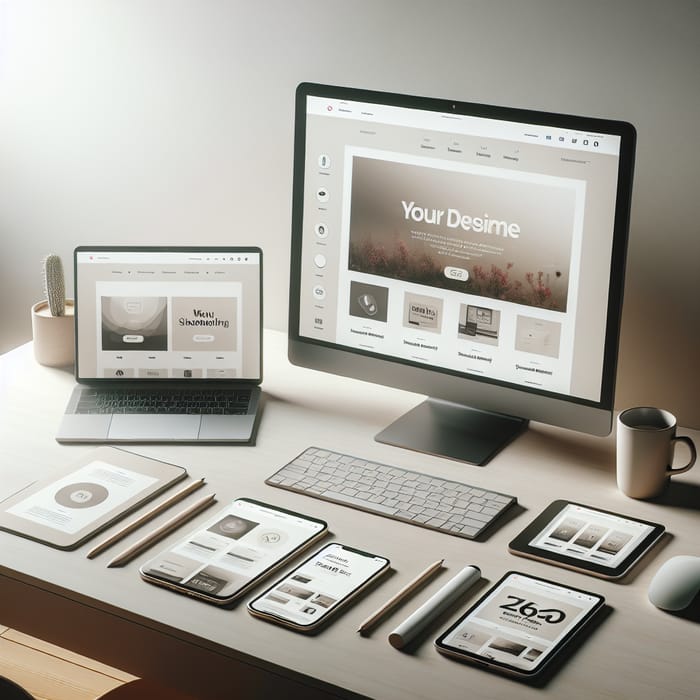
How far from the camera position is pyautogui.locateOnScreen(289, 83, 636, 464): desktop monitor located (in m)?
1.46

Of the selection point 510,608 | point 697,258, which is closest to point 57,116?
point 697,258

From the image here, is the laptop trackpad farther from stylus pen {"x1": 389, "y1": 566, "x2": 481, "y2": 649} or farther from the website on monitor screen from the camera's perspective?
stylus pen {"x1": 389, "y1": 566, "x2": 481, "y2": 649}

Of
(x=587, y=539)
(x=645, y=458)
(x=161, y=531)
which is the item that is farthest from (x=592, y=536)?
(x=161, y=531)

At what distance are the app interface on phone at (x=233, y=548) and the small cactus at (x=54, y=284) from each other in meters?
0.63

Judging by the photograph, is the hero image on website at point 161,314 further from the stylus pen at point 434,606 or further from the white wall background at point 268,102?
the stylus pen at point 434,606

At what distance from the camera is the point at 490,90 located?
1.72m

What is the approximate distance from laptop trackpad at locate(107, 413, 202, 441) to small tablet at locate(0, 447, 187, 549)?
0.05m

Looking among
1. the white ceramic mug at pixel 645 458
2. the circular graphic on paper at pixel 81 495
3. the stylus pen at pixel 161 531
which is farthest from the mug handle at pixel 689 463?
the circular graphic on paper at pixel 81 495

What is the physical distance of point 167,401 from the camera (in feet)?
5.65

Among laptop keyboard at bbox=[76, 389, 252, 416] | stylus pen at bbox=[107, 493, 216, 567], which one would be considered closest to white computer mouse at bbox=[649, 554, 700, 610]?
stylus pen at bbox=[107, 493, 216, 567]

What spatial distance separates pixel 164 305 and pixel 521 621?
2.67 feet

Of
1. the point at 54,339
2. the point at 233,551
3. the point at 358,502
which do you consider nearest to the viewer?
the point at 233,551

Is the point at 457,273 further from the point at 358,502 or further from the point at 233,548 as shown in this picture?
the point at 233,548

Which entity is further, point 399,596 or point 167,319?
point 167,319
